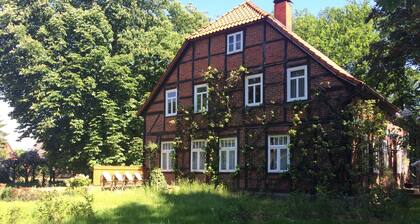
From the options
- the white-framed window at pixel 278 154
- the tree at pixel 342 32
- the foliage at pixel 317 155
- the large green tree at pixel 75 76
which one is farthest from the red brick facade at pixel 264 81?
the tree at pixel 342 32

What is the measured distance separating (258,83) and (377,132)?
20.4 feet

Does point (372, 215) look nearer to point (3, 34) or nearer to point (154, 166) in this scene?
point (154, 166)

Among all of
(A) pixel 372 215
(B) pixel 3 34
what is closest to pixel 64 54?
(B) pixel 3 34

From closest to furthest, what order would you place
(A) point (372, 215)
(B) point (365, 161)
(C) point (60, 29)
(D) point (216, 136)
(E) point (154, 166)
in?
(A) point (372, 215)
(B) point (365, 161)
(D) point (216, 136)
(E) point (154, 166)
(C) point (60, 29)

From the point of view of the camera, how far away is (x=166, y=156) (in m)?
26.9

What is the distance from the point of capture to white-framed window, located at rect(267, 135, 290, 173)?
21203mm

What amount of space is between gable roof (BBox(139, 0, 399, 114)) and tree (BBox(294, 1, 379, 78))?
14.0m

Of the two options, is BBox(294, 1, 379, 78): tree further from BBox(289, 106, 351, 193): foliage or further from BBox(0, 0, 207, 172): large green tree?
BBox(289, 106, 351, 193): foliage

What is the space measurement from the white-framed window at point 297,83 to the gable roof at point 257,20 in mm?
901

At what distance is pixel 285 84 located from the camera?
70.6 ft

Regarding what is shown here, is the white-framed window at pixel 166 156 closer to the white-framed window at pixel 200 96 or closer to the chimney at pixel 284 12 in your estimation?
the white-framed window at pixel 200 96

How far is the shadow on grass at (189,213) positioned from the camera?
12.4 meters

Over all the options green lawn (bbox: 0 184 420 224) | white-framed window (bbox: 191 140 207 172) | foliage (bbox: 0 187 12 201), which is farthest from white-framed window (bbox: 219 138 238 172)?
foliage (bbox: 0 187 12 201)

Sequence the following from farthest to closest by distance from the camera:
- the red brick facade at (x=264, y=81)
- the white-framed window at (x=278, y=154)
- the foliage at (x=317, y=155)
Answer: the white-framed window at (x=278, y=154)
the red brick facade at (x=264, y=81)
the foliage at (x=317, y=155)
